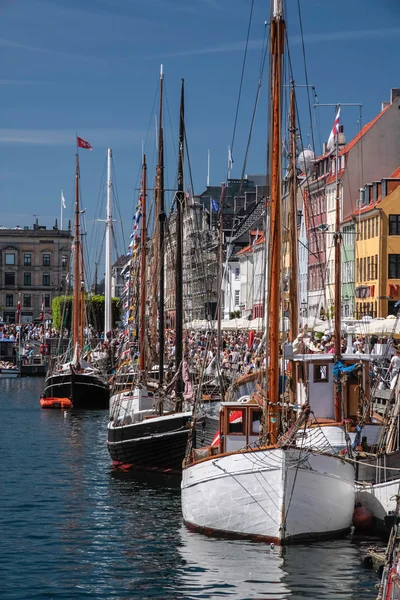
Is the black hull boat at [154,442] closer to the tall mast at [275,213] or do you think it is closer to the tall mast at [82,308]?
the tall mast at [275,213]

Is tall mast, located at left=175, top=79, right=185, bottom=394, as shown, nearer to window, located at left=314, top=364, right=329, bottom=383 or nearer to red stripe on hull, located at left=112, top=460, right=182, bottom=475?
red stripe on hull, located at left=112, top=460, right=182, bottom=475

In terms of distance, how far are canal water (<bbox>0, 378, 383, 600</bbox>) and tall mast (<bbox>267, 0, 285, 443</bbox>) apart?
2727 millimetres

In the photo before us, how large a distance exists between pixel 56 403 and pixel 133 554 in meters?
44.0

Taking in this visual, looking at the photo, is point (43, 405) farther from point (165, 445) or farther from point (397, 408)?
point (397, 408)

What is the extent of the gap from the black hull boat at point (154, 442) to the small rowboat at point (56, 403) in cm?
3006

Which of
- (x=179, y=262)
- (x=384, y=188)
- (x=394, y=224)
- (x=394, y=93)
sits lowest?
(x=179, y=262)

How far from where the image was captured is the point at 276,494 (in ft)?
81.5

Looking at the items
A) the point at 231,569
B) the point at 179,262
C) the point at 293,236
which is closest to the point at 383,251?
the point at 179,262

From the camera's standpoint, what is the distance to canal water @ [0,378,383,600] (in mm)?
22547

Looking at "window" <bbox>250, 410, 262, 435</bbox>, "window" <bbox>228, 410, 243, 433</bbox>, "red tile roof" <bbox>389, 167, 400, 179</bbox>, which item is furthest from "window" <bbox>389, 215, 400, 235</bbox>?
"window" <bbox>250, 410, 262, 435</bbox>

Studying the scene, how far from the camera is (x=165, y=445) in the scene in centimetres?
3747

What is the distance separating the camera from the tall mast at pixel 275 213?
26000 mm

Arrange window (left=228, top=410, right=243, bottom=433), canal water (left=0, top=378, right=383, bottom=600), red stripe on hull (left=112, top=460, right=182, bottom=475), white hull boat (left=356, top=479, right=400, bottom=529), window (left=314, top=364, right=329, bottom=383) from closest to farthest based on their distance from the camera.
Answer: canal water (left=0, top=378, right=383, bottom=600) < white hull boat (left=356, top=479, right=400, bottom=529) < window (left=228, top=410, right=243, bottom=433) < window (left=314, top=364, right=329, bottom=383) < red stripe on hull (left=112, top=460, right=182, bottom=475)

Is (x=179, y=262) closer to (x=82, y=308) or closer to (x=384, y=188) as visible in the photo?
(x=82, y=308)
